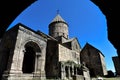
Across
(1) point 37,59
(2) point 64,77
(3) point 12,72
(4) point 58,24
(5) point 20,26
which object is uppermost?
(4) point 58,24

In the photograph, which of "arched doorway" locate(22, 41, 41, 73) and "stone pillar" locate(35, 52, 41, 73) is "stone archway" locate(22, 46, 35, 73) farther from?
"stone pillar" locate(35, 52, 41, 73)

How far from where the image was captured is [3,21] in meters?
2.14

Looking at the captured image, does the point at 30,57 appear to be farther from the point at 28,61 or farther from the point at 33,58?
the point at 33,58

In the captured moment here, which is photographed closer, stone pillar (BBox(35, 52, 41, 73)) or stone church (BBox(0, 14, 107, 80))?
stone church (BBox(0, 14, 107, 80))

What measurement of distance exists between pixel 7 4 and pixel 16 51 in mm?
13404

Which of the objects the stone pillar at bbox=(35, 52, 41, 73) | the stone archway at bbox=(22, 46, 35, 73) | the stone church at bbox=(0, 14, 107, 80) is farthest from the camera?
the stone archway at bbox=(22, 46, 35, 73)

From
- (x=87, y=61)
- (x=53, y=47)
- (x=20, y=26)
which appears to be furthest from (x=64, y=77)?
(x=87, y=61)

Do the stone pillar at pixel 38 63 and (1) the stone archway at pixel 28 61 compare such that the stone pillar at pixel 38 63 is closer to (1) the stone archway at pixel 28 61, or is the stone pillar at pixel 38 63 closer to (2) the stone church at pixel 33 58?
(2) the stone church at pixel 33 58

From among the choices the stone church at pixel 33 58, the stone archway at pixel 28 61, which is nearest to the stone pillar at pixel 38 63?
the stone church at pixel 33 58

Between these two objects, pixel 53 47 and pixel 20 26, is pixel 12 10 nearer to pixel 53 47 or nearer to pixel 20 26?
pixel 20 26

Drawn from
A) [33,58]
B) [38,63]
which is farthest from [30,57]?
[38,63]

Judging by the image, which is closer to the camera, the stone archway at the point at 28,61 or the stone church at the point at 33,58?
the stone church at the point at 33,58

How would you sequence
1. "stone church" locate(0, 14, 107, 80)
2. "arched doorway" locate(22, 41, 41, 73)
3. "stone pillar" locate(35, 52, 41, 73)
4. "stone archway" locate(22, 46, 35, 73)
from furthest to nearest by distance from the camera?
"stone archway" locate(22, 46, 35, 73)
"arched doorway" locate(22, 41, 41, 73)
"stone pillar" locate(35, 52, 41, 73)
"stone church" locate(0, 14, 107, 80)

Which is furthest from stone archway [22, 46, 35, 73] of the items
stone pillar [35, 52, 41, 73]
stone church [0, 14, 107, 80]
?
stone pillar [35, 52, 41, 73]
